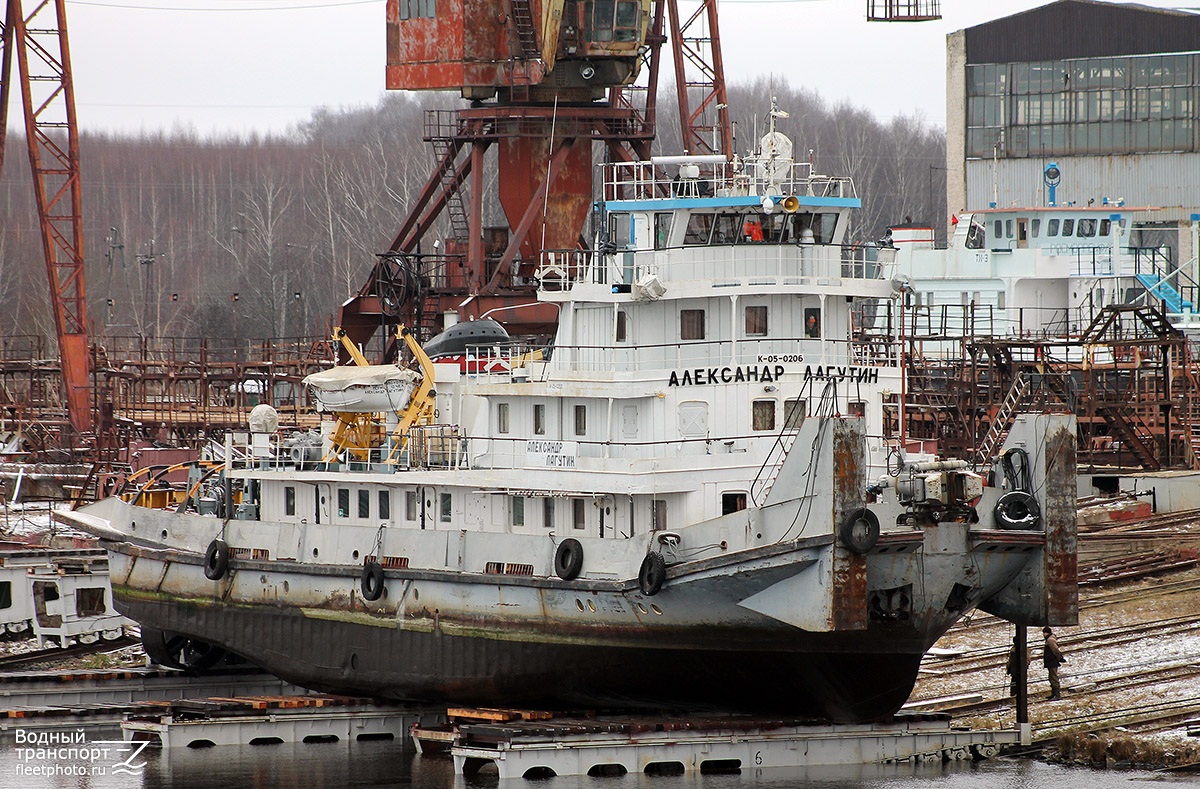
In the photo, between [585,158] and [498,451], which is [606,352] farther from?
[585,158]

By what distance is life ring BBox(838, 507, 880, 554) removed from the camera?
23.6 meters

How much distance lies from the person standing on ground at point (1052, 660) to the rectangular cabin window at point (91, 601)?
18.2m

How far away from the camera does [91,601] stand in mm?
36625

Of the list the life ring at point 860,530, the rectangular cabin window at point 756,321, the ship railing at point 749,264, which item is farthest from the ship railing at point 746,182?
the life ring at point 860,530

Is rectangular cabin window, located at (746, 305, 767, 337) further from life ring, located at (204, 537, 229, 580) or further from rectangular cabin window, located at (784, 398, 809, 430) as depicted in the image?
life ring, located at (204, 537, 229, 580)

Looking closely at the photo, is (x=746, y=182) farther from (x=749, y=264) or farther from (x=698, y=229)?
(x=749, y=264)

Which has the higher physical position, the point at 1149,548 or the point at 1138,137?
the point at 1138,137

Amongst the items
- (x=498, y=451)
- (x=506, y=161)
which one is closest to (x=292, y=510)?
(x=498, y=451)

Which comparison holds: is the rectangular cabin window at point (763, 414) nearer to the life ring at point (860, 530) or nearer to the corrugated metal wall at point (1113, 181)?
the life ring at point (860, 530)

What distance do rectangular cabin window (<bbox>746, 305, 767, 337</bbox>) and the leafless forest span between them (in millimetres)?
50026

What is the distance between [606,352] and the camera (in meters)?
28.5

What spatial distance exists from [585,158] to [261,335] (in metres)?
44.6

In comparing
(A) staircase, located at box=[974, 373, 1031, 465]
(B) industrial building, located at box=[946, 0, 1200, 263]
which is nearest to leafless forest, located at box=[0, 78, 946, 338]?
(B) industrial building, located at box=[946, 0, 1200, 263]

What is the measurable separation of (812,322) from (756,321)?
850mm
